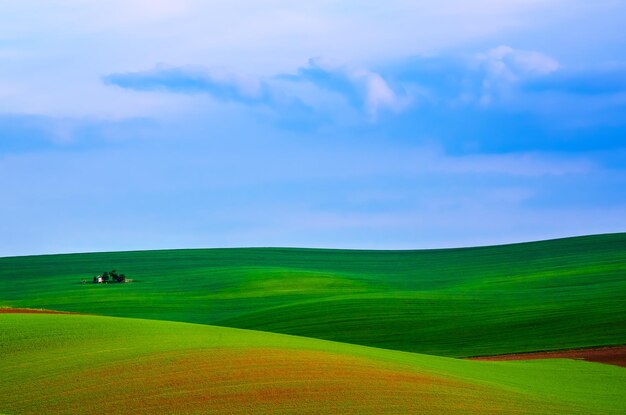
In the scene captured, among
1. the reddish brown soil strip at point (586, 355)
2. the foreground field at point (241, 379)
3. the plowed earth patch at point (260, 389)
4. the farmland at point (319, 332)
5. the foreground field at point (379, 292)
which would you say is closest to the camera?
the plowed earth patch at point (260, 389)

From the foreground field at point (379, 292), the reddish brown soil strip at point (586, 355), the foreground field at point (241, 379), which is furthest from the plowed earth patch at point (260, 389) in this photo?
the foreground field at point (379, 292)

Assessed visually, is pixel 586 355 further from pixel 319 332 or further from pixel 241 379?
pixel 241 379

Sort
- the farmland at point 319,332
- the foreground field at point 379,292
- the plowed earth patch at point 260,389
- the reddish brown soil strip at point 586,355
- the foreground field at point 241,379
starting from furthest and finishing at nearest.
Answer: the foreground field at point 379,292, the reddish brown soil strip at point 586,355, the farmland at point 319,332, the foreground field at point 241,379, the plowed earth patch at point 260,389

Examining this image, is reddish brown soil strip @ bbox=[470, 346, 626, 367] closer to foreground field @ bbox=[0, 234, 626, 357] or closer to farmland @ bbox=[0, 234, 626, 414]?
farmland @ bbox=[0, 234, 626, 414]

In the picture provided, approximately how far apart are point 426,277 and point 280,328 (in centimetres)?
2438

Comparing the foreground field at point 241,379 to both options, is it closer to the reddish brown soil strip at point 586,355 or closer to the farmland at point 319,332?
the farmland at point 319,332

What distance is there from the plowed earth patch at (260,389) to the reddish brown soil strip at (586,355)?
1010 centimetres

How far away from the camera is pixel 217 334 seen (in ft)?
76.1

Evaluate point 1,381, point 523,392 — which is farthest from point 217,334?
point 523,392

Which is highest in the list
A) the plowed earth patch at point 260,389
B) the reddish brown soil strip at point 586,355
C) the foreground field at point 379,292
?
the foreground field at point 379,292

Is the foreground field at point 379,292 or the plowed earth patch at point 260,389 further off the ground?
the foreground field at point 379,292

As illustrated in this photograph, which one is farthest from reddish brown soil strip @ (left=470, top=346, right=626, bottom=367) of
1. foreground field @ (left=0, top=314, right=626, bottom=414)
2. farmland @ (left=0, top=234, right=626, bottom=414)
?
foreground field @ (left=0, top=314, right=626, bottom=414)

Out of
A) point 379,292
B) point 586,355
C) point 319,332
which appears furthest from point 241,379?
point 379,292

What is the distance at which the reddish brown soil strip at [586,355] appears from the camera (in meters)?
28.2
